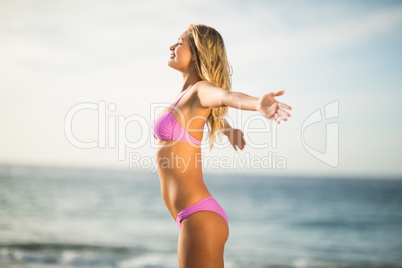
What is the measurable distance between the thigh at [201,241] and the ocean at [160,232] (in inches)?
306

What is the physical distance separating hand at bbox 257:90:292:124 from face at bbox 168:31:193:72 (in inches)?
38.8

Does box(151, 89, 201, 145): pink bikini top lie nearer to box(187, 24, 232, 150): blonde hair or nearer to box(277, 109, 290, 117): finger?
box(187, 24, 232, 150): blonde hair

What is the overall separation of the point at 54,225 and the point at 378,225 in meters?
15.7

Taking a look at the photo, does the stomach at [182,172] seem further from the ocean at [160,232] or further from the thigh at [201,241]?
the ocean at [160,232]

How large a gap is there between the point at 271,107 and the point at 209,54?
93cm

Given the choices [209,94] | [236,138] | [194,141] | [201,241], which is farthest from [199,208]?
[209,94]

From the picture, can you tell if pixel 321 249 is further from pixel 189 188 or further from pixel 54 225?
pixel 189 188

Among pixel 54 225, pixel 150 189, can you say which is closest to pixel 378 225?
pixel 54 225

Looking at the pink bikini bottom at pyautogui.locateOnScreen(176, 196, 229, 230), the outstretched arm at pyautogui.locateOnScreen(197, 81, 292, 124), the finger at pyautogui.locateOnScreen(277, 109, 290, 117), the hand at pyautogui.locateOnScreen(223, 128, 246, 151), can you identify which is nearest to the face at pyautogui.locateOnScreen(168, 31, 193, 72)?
the outstretched arm at pyautogui.locateOnScreen(197, 81, 292, 124)

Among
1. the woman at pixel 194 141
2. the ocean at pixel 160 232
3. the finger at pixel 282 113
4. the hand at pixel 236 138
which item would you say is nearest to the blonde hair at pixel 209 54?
the woman at pixel 194 141

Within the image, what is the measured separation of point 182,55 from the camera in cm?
266

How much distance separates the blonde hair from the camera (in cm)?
259

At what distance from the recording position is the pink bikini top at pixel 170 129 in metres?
2.44

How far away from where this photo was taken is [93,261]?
33.2ft
